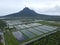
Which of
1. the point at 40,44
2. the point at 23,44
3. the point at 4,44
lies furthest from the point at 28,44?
the point at 4,44

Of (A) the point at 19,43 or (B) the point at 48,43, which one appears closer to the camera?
(B) the point at 48,43

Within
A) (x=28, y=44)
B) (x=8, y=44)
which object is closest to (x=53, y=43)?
(x=28, y=44)

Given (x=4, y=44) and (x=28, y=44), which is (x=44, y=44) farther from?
(x=4, y=44)

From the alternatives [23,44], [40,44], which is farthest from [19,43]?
[40,44]

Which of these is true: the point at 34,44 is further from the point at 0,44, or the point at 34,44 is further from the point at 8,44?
the point at 0,44

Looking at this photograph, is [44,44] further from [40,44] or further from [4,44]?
[4,44]

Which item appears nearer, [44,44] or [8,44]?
[44,44]

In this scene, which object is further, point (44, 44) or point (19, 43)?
point (19, 43)
